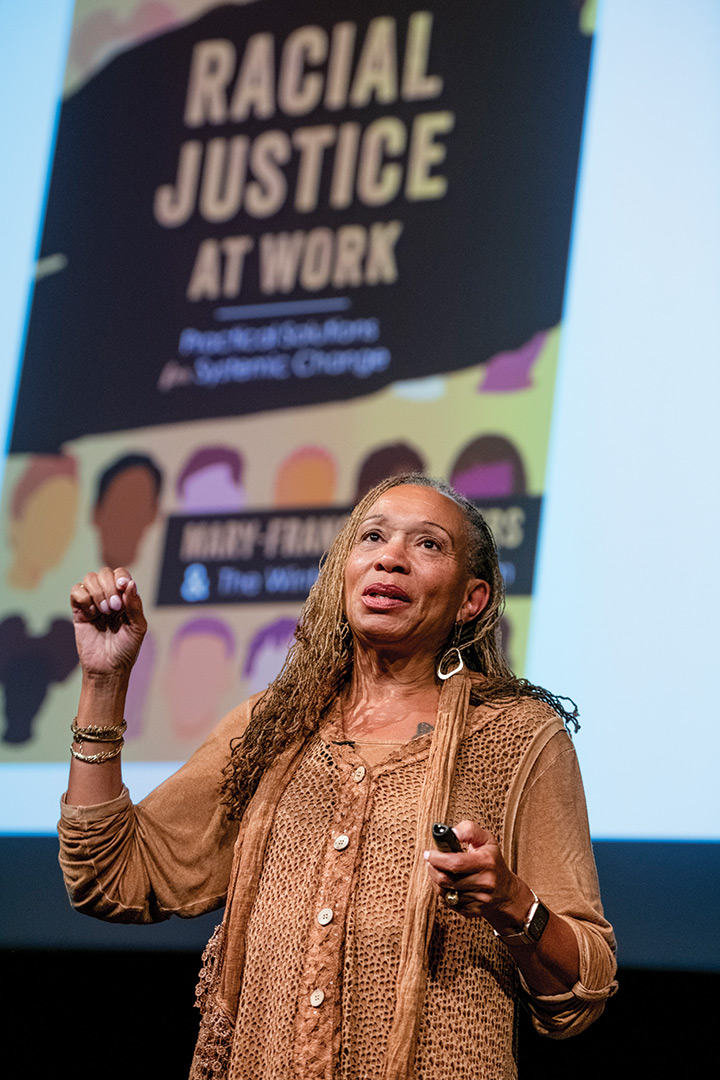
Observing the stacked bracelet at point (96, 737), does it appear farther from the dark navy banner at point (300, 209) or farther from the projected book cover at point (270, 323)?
the dark navy banner at point (300, 209)

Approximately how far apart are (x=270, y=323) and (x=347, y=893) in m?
1.84

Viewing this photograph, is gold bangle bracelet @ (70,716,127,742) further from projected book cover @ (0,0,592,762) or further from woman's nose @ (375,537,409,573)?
projected book cover @ (0,0,592,762)

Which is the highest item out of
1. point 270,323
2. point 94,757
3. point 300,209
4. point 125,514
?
point 300,209

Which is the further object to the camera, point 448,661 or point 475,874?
point 448,661

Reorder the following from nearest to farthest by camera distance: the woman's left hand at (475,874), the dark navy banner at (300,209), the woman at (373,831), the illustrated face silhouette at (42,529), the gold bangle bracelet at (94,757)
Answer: the woman's left hand at (475,874), the woman at (373,831), the gold bangle bracelet at (94,757), the dark navy banner at (300,209), the illustrated face silhouette at (42,529)

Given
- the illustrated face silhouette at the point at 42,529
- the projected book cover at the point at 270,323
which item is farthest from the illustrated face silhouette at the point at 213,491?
the illustrated face silhouette at the point at 42,529

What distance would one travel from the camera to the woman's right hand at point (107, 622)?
5.82 ft

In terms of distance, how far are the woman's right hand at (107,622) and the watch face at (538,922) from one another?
2.16 feet

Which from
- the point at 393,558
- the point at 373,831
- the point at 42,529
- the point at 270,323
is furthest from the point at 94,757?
the point at 270,323

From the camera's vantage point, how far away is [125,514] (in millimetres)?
3105

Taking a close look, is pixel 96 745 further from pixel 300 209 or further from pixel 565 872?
pixel 300 209

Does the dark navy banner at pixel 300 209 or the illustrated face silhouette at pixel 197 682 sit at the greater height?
the dark navy banner at pixel 300 209

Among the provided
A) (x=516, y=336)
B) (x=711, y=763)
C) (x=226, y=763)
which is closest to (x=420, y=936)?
(x=226, y=763)

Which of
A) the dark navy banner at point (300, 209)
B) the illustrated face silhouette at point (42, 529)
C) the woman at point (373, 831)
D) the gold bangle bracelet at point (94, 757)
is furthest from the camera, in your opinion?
the illustrated face silhouette at point (42, 529)
